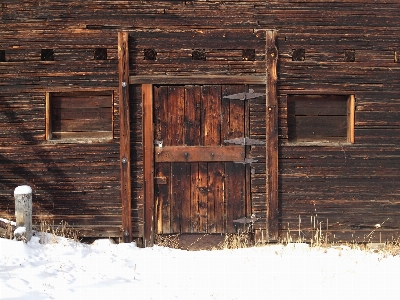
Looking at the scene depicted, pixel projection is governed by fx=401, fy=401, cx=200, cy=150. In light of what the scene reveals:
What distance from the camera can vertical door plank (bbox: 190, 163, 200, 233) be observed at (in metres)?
6.69

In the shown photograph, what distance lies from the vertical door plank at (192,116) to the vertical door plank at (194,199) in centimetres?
42

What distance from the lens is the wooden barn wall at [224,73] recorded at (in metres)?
6.68

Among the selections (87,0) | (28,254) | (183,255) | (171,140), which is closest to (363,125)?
(171,140)

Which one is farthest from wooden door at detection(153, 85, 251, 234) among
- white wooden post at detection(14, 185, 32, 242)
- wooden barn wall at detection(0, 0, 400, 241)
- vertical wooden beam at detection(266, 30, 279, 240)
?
white wooden post at detection(14, 185, 32, 242)

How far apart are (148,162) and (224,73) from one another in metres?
1.96

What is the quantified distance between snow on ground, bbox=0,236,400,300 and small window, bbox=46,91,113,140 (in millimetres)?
1782

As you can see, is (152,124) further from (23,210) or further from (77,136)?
(23,210)

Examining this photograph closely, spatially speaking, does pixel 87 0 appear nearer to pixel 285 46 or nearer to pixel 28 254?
pixel 285 46

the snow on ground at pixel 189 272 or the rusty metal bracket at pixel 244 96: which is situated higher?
the rusty metal bracket at pixel 244 96

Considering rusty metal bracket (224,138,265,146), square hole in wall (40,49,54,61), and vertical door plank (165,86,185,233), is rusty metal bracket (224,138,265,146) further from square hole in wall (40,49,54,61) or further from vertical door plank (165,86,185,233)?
square hole in wall (40,49,54,61)

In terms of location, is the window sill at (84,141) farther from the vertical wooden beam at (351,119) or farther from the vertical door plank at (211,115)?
the vertical wooden beam at (351,119)

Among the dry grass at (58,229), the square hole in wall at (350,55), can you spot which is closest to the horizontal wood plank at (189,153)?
the dry grass at (58,229)

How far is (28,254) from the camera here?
17.3ft

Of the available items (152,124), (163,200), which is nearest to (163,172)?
(163,200)
